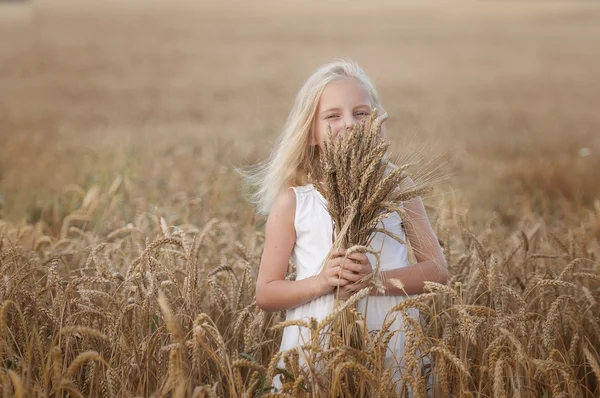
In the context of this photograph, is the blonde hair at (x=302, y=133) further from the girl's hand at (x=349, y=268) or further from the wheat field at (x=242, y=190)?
the girl's hand at (x=349, y=268)

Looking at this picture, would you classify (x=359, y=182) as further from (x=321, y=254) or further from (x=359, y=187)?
(x=321, y=254)

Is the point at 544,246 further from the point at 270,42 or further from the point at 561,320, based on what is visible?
the point at 270,42

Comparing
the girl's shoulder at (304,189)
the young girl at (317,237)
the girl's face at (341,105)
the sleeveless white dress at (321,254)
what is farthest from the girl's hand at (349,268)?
the girl's face at (341,105)

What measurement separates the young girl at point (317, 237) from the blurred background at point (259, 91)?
0.27 metres

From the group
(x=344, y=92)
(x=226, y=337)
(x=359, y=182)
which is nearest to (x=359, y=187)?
(x=359, y=182)

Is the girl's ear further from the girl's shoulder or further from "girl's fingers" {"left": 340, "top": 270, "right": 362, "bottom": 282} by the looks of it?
"girl's fingers" {"left": 340, "top": 270, "right": 362, "bottom": 282}

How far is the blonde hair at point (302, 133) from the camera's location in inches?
117

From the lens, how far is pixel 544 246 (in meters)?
4.39

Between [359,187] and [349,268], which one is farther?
[349,268]

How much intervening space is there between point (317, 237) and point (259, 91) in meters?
16.6

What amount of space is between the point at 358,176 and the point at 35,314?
1.36 m

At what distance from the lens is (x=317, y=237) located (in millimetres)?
2818

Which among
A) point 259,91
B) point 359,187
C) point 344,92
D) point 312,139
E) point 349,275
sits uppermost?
point 259,91

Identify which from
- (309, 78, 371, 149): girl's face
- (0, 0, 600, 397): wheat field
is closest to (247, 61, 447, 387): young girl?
(309, 78, 371, 149): girl's face
